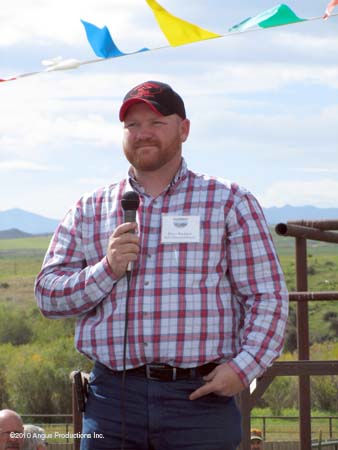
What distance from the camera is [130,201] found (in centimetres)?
296

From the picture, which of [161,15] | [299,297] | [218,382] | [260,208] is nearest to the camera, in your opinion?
[218,382]

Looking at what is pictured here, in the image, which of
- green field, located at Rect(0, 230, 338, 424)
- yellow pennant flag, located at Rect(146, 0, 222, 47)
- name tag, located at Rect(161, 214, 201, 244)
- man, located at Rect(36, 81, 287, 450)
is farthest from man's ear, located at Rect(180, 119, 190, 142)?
green field, located at Rect(0, 230, 338, 424)

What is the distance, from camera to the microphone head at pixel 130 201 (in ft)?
9.71

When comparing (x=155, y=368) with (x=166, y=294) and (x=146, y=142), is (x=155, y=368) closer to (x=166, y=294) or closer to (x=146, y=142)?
(x=166, y=294)

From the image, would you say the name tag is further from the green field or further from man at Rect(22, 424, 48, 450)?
the green field

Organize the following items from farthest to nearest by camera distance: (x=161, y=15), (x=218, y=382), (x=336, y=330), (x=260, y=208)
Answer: (x=336, y=330) → (x=161, y=15) → (x=260, y=208) → (x=218, y=382)

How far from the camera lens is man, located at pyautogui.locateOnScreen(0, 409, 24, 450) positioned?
4043mm

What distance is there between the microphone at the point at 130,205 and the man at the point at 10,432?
4.43ft

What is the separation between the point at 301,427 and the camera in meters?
4.78

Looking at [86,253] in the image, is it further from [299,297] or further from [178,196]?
[299,297]

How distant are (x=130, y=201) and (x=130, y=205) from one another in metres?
0.01

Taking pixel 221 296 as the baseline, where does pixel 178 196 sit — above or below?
above

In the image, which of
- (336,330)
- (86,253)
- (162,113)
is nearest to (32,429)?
(86,253)

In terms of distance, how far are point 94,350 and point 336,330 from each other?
43123 mm
